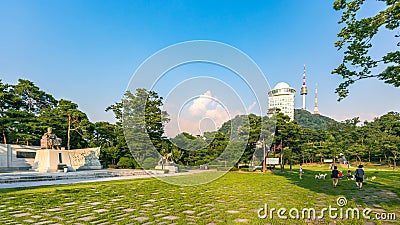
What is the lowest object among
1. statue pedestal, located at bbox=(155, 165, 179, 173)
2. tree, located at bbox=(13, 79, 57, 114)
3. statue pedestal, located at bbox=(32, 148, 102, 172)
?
statue pedestal, located at bbox=(155, 165, 179, 173)

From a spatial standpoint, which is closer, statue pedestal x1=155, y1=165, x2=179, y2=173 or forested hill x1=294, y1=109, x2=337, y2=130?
statue pedestal x1=155, y1=165, x2=179, y2=173

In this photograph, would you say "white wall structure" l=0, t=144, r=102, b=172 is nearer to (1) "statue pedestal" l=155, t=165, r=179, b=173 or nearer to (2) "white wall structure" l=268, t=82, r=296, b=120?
(1) "statue pedestal" l=155, t=165, r=179, b=173

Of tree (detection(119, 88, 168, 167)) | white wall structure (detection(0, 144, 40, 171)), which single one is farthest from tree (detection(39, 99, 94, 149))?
white wall structure (detection(0, 144, 40, 171))

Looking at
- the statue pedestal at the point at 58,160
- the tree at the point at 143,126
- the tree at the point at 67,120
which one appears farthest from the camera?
the tree at the point at 67,120

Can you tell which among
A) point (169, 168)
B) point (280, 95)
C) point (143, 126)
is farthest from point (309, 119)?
point (169, 168)

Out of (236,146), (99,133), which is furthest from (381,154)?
(99,133)

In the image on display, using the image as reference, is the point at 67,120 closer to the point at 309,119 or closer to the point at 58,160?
the point at 58,160

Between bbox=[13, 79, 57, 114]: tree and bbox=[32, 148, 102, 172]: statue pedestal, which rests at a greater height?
bbox=[13, 79, 57, 114]: tree

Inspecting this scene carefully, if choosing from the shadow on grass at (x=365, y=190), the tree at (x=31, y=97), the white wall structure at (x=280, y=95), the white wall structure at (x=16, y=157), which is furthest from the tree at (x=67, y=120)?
the shadow on grass at (x=365, y=190)

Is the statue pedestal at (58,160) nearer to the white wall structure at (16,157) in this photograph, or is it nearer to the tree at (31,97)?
the white wall structure at (16,157)

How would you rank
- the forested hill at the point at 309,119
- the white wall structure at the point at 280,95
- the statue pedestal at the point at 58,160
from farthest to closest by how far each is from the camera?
1. the forested hill at the point at 309,119
2. the statue pedestal at the point at 58,160
3. the white wall structure at the point at 280,95

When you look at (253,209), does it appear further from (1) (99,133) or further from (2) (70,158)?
(1) (99,133)

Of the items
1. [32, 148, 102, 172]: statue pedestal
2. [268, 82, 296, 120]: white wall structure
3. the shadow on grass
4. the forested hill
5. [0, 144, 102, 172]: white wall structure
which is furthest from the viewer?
the forested hill

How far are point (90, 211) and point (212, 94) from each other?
408cm
